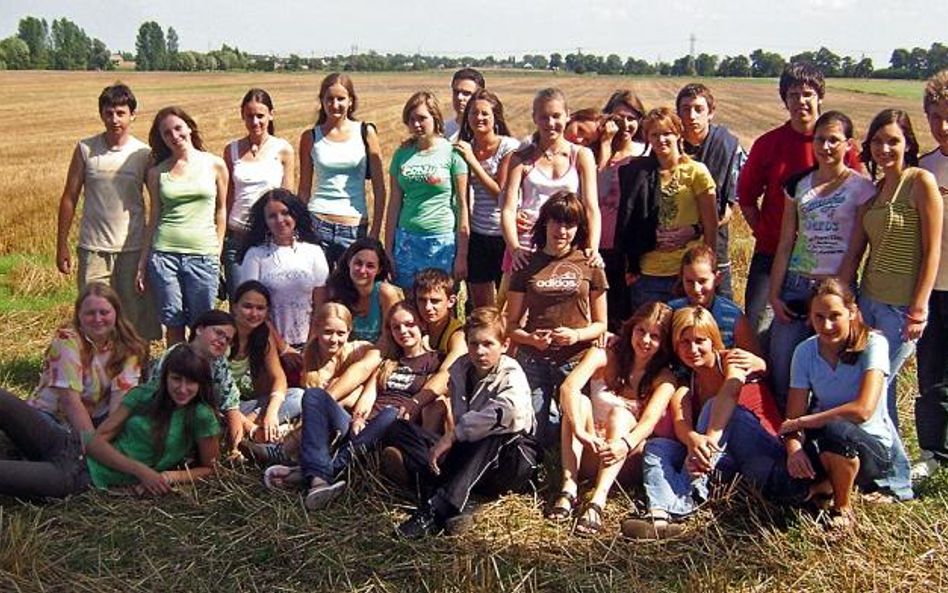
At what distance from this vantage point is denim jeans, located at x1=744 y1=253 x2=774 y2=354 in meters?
5.76

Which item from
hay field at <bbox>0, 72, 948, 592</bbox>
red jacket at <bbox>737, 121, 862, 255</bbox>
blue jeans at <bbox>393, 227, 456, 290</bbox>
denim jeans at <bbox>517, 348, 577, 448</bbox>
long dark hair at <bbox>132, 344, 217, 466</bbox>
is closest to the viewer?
hay field at <bbox>0, 72, 948, 592</bbox>

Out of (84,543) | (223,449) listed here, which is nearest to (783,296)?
(223,449)

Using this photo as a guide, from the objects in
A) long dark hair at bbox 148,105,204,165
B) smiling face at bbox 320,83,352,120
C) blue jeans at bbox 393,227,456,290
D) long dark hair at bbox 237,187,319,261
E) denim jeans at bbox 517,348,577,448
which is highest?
smiling face at bbox 320,83,352,120

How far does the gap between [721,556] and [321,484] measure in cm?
201

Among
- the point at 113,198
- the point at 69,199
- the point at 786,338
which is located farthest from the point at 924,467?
the point at 69,199

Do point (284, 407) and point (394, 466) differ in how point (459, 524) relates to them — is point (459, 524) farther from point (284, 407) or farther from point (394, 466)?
point (284, 407)

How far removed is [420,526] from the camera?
4.69m

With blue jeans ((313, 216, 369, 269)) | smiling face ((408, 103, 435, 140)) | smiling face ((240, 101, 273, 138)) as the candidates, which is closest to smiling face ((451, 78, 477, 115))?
smiling face ((408, 103, 435, 140))

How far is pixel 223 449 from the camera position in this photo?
555 cm

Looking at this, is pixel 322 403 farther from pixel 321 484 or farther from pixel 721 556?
pixel 721 556

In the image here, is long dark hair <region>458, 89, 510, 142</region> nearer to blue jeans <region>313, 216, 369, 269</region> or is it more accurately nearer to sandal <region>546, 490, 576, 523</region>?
blue jeans <region>313, 216, 369, 269</region>

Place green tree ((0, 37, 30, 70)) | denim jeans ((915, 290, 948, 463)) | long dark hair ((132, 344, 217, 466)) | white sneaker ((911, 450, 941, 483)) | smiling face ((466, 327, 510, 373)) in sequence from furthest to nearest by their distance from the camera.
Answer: green tree ((0, 37, 30, 70)) → denim jeans ((915, 290, 948, 463)) → white sneaker ((911, 450, 941, 483)) → long dark hair ((132, 344, 217, 466)) → smiling face ((466, 327, 510, 373))

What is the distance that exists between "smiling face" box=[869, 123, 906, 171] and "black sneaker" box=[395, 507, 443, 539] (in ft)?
9.63

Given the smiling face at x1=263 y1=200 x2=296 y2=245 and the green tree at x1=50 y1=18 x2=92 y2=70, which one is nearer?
the smiling face at x1=263 y1=200 x2=296 y2=245
